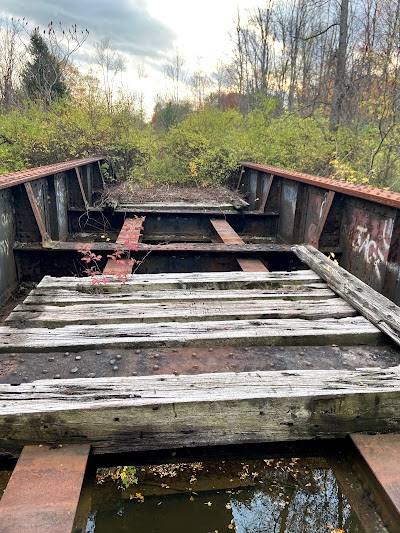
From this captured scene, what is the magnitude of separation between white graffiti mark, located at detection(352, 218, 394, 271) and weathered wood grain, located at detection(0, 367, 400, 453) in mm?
1837

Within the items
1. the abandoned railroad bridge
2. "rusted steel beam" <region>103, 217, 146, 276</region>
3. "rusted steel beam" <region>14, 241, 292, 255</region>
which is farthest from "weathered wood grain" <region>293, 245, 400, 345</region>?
"rusted steel beam" <region>103, 217, 146, 276</region>

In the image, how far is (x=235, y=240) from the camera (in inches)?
202

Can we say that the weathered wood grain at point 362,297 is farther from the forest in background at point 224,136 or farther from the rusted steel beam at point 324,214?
the forest in background at point 224,136

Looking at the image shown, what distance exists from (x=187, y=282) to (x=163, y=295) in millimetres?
323

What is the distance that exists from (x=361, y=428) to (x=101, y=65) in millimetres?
22529

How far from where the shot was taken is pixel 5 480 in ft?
10.6

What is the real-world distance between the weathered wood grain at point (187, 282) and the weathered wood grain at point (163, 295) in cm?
7

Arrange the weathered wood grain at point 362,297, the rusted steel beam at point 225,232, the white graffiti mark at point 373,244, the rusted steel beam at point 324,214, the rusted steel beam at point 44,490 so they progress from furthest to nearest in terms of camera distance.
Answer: the rusted steel beam at point 225,232 → the rusted steel beam at point 324,214 → the white graffiti mark at point 373,244 → the weathered wood grain at point 362,297 → the rusted steel beam at point 44,490

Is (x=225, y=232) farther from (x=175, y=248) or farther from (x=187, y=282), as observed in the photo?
(x=187, y=282)

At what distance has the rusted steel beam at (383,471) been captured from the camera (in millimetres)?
1417

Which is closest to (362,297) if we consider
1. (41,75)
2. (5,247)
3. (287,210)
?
(5,247)

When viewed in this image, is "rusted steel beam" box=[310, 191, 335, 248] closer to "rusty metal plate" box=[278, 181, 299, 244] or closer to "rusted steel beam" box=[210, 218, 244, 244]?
"rusted steel beam" box=[210, 218, 244, 244]

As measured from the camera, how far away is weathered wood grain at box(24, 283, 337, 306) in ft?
8.95

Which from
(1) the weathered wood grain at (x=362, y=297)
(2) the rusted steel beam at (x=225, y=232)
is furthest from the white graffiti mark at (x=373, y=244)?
(2) the rusted steel beam at (x=225, y=232)
